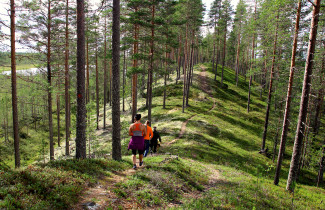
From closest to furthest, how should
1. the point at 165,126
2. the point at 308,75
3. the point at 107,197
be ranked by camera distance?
the point at 107,197, the point at 308,75, the point at 165,126

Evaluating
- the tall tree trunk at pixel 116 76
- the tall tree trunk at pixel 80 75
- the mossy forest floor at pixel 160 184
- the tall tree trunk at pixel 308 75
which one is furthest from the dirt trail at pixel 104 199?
the tall tree trunk at pixel 308 75

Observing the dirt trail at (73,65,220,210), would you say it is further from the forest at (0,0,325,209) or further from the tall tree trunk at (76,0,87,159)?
the tall tree trunk at (76,0,87,159)

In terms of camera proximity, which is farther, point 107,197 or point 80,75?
point 80,75

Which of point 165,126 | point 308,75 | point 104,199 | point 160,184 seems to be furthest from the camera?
point 165,126

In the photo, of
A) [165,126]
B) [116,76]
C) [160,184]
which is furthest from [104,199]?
[165,126]

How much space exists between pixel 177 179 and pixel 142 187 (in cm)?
238

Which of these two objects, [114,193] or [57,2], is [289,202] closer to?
[114,193]

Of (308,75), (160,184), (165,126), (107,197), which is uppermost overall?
(308,75)

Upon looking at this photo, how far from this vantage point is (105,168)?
8047 millimetres

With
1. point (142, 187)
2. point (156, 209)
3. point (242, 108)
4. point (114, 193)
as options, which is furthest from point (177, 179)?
point (242, 108)

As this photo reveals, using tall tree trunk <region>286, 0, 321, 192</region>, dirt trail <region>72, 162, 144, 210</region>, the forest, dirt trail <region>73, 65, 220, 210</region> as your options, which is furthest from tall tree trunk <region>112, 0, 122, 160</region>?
tall tree trunk <region>286, 0, 321, 192</region>

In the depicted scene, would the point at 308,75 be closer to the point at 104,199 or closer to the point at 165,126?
the point at 104,199

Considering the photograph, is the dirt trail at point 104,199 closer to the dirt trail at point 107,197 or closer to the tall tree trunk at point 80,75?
the dirt trail at point 107,197

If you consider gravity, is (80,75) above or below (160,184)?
above
